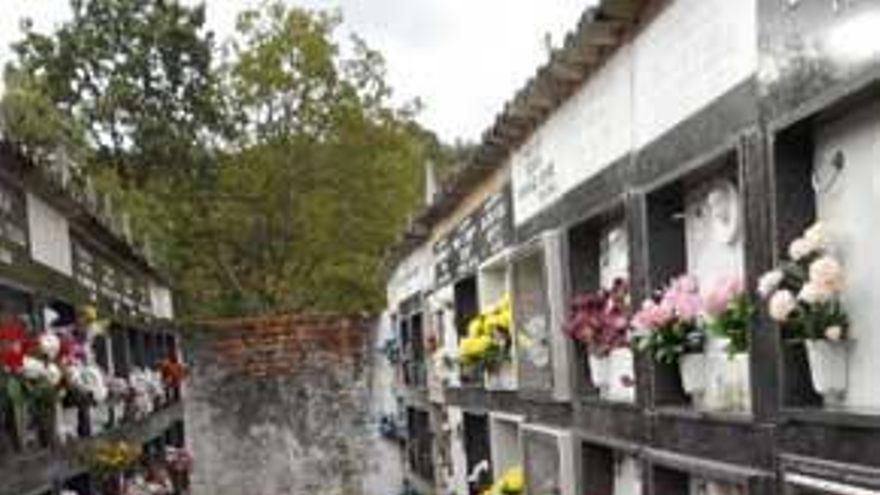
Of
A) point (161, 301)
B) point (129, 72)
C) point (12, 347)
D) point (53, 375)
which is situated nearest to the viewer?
point (12, 347)

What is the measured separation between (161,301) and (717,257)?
14.9 m

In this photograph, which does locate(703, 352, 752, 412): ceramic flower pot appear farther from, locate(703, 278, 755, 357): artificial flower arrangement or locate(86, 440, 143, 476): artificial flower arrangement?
locate(86, 440, 143, 476): artificial flower arrangement

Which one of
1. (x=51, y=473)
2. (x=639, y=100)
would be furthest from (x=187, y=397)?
(x=639, y=100)

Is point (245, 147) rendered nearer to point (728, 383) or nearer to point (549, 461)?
point (549, 461)

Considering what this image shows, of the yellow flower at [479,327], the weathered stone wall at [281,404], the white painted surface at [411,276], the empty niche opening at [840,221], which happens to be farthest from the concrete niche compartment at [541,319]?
the weathered stone wall at [281,404]

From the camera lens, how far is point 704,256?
6.15 m

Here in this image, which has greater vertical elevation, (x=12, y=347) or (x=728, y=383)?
(x=12, y=347)

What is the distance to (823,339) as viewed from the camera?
14.8 ft

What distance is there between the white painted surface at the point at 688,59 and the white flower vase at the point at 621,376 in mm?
1087

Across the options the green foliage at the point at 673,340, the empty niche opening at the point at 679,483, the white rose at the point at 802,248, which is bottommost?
the empty niche opening at the point at 679,483

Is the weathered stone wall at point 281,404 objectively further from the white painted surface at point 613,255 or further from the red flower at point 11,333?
the red flower at point 11,333

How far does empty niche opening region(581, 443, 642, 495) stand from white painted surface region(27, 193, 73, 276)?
10.9 ft

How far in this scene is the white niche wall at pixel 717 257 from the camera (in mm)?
5612

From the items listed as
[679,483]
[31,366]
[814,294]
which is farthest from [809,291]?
[31,366]
